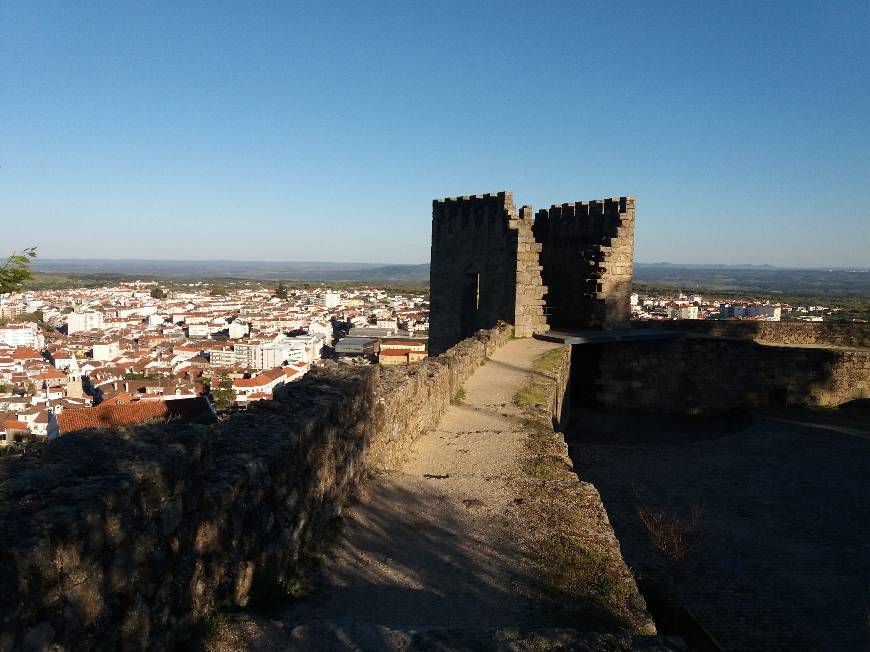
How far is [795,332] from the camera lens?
56.5 feet

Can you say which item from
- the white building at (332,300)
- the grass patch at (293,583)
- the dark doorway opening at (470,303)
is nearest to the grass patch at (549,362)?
the dark doorway opening at (470,303)

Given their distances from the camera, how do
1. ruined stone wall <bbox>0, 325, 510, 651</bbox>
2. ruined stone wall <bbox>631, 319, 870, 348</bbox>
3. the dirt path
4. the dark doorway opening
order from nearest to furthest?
ruined stone wall <bbox>0, 325, 510, 651</bbox>
the dirt path
the dark doorway opening
ruined stone wall <bbox>631, 319, 870, 348</bbox>

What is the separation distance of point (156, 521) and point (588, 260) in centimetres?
1381

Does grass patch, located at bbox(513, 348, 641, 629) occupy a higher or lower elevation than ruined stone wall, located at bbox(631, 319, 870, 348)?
lower

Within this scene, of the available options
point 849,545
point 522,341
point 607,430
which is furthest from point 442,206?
point 849,545

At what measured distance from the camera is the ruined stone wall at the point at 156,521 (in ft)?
6.02

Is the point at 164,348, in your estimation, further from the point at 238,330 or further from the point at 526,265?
the point at 526,265

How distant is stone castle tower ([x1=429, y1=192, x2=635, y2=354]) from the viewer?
1438 cm

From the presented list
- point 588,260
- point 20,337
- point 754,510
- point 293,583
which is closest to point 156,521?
point 293,583

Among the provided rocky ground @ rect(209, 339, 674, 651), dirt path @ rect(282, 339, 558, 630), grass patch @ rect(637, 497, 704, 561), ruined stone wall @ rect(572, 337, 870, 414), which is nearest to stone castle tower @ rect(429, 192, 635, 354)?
ruined stone wall @ rect(572, 337, 870, 414)

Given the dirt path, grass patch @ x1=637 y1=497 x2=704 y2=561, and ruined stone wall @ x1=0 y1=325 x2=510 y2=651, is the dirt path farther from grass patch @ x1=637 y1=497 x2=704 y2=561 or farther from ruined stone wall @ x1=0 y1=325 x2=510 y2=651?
grass patch @ x1=637 y1=497 x2=704 y2=561

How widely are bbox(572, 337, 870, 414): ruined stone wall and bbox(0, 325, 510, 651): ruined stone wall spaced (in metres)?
11.2

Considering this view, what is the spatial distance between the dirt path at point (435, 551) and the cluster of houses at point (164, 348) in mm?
1265

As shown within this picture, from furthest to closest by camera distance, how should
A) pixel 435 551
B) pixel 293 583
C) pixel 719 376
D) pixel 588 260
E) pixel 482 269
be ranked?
pixel 482 269 → pixel 588 260 → pixel 719 376 → pixel 435 551 → pixel 293 583
